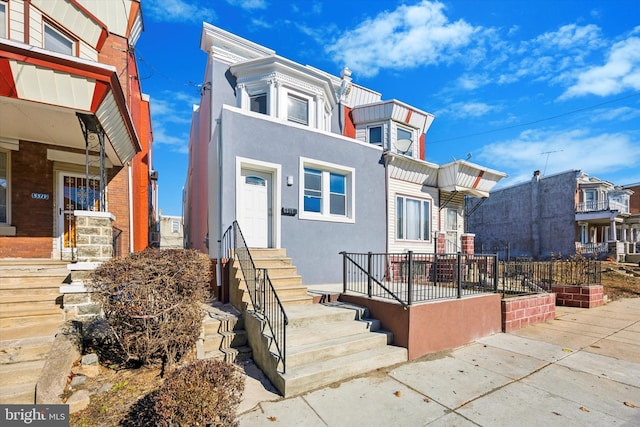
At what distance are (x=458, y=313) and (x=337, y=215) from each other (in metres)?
4.37

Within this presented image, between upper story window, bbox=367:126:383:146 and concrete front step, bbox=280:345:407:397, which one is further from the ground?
upper story window, bbox=367:126:383:146

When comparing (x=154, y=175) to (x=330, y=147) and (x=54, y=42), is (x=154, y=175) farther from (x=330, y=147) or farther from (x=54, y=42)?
(x=330, y=147)

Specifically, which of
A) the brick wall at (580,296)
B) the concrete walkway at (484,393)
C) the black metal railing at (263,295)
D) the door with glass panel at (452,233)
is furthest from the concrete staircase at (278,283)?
the brick wall at (580,296)

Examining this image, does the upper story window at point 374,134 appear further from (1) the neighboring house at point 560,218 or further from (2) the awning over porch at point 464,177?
(1) the neighboring house at point 560,218

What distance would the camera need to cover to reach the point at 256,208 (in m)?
7.76

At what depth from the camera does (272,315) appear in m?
4.85

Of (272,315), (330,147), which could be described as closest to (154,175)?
(330,147)

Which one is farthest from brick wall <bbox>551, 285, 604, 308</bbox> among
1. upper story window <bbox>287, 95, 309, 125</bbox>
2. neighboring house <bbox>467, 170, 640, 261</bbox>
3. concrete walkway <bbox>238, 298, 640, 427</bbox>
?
neighboring house <bbox>467, 170, 640, 261</bbox>

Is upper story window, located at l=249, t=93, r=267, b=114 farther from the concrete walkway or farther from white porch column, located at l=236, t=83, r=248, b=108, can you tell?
the concrete walkway

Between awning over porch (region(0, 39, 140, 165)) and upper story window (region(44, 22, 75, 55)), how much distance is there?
2.59m

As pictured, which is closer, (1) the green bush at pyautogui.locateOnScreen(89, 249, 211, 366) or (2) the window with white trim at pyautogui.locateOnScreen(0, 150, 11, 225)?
(1) the green bush at pyautogui.locateOnScreen(89, 249, 211, 366)

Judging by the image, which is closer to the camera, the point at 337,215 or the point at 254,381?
the point at 254,381

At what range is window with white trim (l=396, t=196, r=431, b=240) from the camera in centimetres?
1080

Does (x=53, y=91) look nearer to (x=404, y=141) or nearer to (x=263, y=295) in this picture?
(x=263, y=295)
